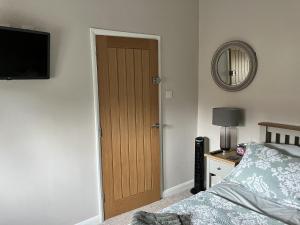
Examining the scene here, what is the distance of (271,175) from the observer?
1.95 m

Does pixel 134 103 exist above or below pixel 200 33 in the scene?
below

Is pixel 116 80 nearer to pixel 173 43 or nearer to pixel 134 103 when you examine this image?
pixel 134 103

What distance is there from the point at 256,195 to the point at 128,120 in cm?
148

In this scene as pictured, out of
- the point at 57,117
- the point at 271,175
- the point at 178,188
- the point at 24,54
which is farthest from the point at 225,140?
the point at 24,54

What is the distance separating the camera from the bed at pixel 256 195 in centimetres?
164

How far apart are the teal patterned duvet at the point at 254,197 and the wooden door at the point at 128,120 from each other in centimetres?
109

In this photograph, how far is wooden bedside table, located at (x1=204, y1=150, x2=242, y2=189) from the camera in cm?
266

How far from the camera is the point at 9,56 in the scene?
1.91 metres

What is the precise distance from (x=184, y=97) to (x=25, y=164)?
1999 mm

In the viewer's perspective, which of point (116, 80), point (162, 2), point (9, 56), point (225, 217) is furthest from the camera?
point (162, 2)

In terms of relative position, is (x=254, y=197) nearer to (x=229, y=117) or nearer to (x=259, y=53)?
(x=229, y=117)

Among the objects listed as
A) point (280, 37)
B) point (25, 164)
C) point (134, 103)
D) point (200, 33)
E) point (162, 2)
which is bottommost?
point (25, 164)

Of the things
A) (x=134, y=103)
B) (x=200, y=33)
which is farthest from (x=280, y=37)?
(x=134, y=103)

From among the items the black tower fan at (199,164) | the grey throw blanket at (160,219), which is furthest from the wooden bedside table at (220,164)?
the grey throw blanket at (160,219)
